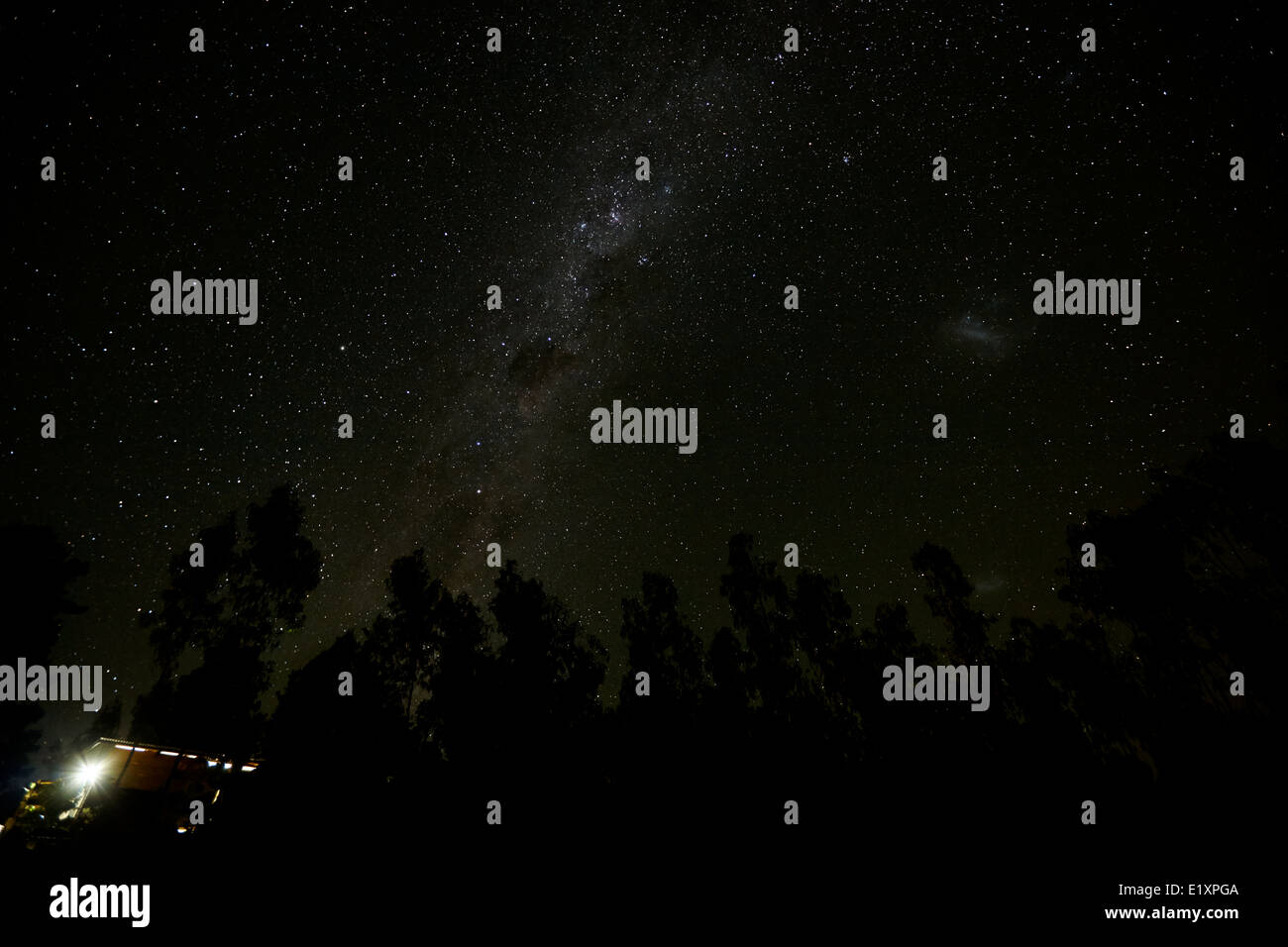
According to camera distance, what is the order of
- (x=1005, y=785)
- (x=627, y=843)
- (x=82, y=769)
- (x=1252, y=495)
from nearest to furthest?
(x=627, y=843), (x=82, y=769), (x=1005, y=785), (x=1252, y=495)

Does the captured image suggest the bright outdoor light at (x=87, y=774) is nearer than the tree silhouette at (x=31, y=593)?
Yes

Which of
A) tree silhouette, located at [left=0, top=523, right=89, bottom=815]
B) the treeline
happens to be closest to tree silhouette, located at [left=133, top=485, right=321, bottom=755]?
the treeline

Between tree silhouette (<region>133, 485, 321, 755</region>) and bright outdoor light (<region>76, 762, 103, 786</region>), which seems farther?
tree silhouette (<region>133, 485, 321, 755</region>)

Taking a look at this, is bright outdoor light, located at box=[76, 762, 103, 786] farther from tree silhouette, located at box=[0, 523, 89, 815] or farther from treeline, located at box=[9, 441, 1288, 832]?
tree silhouette, located at box=[0, 523, 89, 815]

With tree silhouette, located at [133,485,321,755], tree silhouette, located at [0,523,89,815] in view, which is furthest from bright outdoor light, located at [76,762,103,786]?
tree silhouette, located at [0,523,89,815]

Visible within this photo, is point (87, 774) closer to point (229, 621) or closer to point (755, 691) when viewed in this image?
point (229, 621)

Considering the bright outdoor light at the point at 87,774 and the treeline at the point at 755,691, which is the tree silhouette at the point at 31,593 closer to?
the treeline at the point at 755,691

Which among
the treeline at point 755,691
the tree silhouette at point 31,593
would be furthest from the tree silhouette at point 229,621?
the tree silhouette at point 31,593

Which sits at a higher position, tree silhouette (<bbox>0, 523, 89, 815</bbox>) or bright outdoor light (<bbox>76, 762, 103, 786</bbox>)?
tree silhouette (<bbox>0, 523, 89, 815</bbox>)

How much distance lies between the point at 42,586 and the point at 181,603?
7785 millimetres

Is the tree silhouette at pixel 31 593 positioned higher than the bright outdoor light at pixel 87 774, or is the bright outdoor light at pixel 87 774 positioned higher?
the tree silhouette at pixel 31 593

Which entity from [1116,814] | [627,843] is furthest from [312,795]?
[1116,814]

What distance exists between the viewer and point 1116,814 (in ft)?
55.7
